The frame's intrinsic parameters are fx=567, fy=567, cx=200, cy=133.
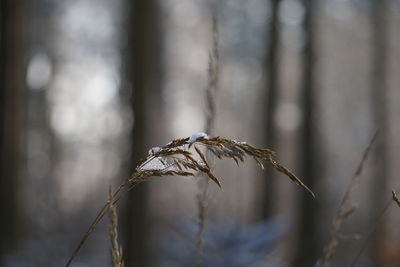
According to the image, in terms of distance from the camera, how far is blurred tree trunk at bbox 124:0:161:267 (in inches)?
233

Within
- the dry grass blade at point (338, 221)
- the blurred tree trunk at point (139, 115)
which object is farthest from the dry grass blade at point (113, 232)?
the blurred tree trunk at point (139, 115)

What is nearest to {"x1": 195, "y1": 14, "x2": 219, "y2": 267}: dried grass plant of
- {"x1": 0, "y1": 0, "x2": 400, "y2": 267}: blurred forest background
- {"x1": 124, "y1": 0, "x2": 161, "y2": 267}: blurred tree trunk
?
{"x1": 0, "y1": 0, "x2": 400, "y2": 267}: blurred forest background

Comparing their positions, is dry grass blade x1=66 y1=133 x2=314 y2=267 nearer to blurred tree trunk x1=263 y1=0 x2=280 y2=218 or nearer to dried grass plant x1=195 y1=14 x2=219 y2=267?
dried grass plant x1=195 y1=14 x2=219 y2=267

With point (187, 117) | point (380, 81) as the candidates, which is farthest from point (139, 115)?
point (187, 117)

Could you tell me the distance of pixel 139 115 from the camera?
5.91 metres

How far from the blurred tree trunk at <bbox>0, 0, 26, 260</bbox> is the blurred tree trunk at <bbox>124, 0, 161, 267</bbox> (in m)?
1.49

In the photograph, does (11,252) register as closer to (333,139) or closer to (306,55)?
(306,55)

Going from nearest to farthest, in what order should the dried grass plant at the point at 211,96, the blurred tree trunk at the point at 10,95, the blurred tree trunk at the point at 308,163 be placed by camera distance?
1. the dried grass plant at the point at 211,96
2. the blurred tree trunk at the point at 10,95
3. the blurred tree trunk at the point at 308,163

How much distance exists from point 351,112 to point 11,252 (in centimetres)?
2013

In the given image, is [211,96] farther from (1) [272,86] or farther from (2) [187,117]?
(2) [187,117]

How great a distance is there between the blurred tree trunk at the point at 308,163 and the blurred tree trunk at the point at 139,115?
10.0 ft

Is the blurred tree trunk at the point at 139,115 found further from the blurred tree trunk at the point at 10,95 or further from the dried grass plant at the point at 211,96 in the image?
the dried grass plant at the point at 211,96

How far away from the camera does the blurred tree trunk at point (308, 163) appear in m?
8.48

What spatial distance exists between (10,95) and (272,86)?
5.27 meters
